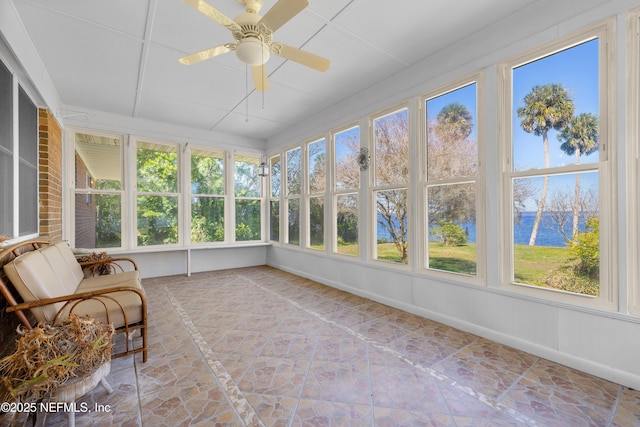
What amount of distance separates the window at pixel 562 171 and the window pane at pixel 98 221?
238 inches

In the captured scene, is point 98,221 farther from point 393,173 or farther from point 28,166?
point 393,173

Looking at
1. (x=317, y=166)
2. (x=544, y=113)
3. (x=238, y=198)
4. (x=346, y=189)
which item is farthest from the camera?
(x=238, y=198)

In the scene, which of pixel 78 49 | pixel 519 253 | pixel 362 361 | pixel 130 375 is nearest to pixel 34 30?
pixel 78 49

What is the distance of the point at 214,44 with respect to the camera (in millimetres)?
2961

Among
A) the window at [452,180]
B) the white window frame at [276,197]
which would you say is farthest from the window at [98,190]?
the window at [452,180]

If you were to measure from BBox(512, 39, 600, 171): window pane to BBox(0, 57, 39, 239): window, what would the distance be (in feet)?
15.2

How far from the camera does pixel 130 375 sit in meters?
2.16

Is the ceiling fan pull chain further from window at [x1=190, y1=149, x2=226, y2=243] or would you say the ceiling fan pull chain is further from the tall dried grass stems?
the tall dried grass stems

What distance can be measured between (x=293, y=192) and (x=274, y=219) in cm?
100

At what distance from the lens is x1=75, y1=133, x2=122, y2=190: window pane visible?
15.6 ft

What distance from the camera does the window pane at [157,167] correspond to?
17.2 ft

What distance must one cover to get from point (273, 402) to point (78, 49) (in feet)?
13.3

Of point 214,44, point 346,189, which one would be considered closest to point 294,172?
point 346,189

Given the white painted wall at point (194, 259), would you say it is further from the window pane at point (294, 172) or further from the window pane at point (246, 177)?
the window pane at point (294, 172)
